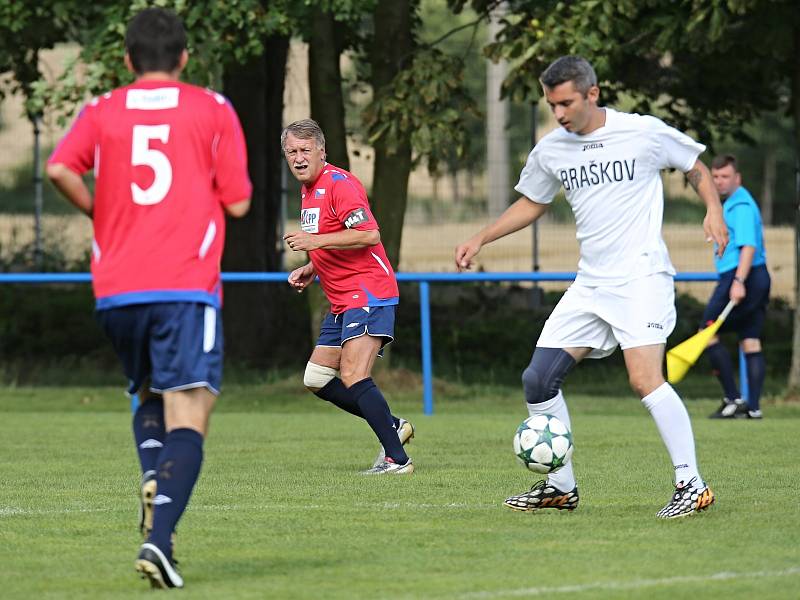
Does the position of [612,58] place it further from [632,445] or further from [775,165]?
[775,165]

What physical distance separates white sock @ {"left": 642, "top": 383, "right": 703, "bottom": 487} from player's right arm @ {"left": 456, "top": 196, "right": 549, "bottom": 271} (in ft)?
3.24

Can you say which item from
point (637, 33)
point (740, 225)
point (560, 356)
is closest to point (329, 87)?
point (637, 33)

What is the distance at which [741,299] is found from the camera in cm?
1294

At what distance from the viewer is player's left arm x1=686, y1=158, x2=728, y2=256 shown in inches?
266

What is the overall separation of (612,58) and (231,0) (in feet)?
11.3

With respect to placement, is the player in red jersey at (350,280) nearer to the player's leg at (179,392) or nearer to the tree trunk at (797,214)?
the player's leg at (179,392)

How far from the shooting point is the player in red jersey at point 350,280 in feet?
29.8

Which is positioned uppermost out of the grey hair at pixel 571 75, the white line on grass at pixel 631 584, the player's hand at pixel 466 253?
the grey hair at pixel 571 75

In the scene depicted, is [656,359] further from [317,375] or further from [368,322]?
[317,375]

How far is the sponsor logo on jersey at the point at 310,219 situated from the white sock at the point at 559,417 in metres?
2.22

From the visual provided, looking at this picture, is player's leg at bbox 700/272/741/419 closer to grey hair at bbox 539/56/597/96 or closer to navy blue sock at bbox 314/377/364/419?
navy blue sock at bbox 314/377/364/419

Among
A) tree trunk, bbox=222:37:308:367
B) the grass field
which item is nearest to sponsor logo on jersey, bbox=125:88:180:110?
the grass field

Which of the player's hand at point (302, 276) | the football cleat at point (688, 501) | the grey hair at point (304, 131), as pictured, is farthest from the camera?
the player's hand at point (302, 276)

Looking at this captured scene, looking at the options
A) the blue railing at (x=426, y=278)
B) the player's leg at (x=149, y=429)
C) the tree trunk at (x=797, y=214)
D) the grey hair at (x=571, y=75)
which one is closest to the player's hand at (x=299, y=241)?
the grey hair at (x=571, y=75)
